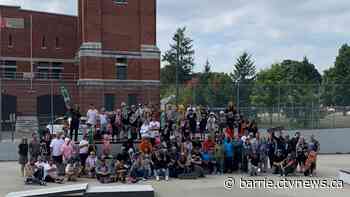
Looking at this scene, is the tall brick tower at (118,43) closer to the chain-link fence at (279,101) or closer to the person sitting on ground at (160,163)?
the chain-link fence at (279,101)

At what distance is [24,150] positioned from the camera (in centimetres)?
2252

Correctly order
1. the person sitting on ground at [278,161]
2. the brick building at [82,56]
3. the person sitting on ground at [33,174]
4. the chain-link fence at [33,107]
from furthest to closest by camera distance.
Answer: the brick building at [82,56] → the chain-link fence at [33,107] → the person sitting on ground at [278,161] → the person sitting on ground at [33,174]

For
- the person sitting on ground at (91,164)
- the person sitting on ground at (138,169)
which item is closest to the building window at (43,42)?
the person sitting on ground at (91,164)

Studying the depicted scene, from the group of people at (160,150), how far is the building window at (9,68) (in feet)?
111

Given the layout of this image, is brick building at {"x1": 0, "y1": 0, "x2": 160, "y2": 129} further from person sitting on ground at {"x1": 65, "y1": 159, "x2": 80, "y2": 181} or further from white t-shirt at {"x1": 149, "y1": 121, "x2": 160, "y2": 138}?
person sitting on ground at {"x1": 65, "y1": 159, "x2": 80, "y2": 181}

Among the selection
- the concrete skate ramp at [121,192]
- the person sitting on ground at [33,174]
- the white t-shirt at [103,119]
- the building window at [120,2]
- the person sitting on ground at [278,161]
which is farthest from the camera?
the building window at [120,2]

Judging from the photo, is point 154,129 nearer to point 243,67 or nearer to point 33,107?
point 33,107

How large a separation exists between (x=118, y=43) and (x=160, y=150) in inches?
1208

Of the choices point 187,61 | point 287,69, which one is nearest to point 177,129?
point 287,69

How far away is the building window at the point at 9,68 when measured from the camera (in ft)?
185

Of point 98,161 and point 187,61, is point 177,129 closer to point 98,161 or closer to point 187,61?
point 98,161

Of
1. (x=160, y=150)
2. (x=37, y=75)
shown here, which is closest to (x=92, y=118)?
(x=160, y=150)

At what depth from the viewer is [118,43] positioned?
5150cm

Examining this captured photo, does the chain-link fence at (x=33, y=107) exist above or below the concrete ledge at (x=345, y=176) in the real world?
above
